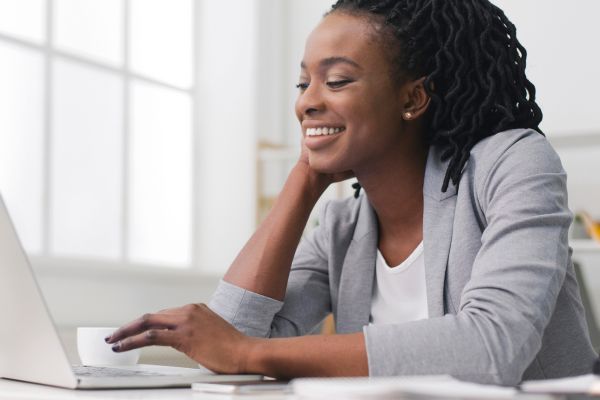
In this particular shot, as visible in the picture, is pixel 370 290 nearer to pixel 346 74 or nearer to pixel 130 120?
pixel 346 74

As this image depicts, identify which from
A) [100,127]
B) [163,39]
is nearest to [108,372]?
[100,127]

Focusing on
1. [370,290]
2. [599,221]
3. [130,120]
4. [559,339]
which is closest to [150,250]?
[130,120]

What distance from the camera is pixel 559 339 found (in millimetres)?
1306

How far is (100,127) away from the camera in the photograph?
4309mm

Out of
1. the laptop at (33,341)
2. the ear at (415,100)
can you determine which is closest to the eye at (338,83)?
the ear at (415,100)

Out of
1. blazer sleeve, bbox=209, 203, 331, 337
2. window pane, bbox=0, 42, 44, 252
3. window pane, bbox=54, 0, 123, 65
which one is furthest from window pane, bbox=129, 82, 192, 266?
blazer sleeve, bbox=209, 203, 331, 337

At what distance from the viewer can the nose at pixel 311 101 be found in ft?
4.69

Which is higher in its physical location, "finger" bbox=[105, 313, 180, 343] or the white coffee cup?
"finger" bbox=[105, 313, 180, 343]

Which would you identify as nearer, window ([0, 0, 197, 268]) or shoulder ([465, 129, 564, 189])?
shoulder ([465, 129, 564, 189])

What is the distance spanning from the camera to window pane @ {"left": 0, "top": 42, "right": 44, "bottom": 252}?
12.6 ft

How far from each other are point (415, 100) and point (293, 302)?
421 mm

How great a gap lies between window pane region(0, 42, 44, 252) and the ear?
2714 mm

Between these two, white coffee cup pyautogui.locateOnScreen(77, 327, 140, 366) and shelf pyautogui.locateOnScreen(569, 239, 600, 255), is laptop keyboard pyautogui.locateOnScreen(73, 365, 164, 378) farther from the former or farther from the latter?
shelf pyautogui.locateOnScreen(569, 239, 600, 255)

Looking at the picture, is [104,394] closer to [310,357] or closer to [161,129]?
[310,357]
